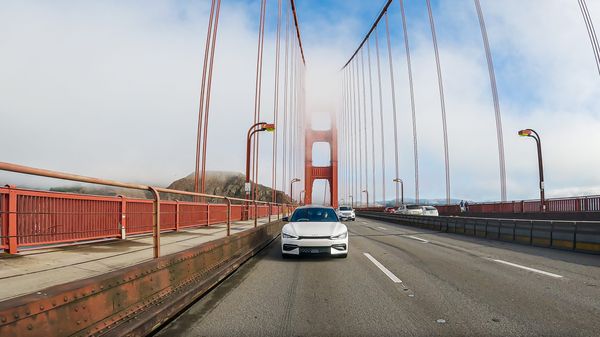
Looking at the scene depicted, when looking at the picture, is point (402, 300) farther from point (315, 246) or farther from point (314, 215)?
point (314, 215)

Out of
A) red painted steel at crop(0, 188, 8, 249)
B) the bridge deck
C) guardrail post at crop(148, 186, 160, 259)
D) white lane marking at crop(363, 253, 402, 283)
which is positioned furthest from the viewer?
white lane marking at crop(363, 253, 402, 283)

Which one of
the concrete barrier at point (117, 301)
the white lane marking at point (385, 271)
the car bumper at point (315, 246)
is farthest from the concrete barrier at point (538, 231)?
the concrete barrier at point (117, 301)

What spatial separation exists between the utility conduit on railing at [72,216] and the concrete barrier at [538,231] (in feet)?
31.2

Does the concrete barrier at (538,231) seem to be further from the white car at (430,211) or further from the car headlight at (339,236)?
the white car at (430,211)

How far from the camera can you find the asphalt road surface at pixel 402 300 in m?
3.94

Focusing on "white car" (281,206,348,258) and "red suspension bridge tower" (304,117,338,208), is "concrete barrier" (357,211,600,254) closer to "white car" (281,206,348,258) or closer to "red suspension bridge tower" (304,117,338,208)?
"white car" (281,206,348,258)

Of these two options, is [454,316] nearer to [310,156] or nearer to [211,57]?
[211,57]

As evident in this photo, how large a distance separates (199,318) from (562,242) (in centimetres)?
1125

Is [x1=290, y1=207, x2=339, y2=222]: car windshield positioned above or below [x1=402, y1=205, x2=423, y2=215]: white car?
above

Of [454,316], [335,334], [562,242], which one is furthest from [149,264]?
[562,242]

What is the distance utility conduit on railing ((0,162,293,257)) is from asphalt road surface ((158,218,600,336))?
144 cm

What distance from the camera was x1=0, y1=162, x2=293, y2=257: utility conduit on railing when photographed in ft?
12.5

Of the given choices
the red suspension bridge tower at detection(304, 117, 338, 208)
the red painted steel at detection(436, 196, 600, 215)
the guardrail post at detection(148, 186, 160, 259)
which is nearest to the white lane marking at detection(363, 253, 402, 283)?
the guardrail post at detection(148, 186, 160, 259)

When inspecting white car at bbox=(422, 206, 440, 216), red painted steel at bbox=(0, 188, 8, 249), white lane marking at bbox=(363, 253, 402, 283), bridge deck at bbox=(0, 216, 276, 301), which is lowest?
white car at bbox=(422, 206, 440, 216)
